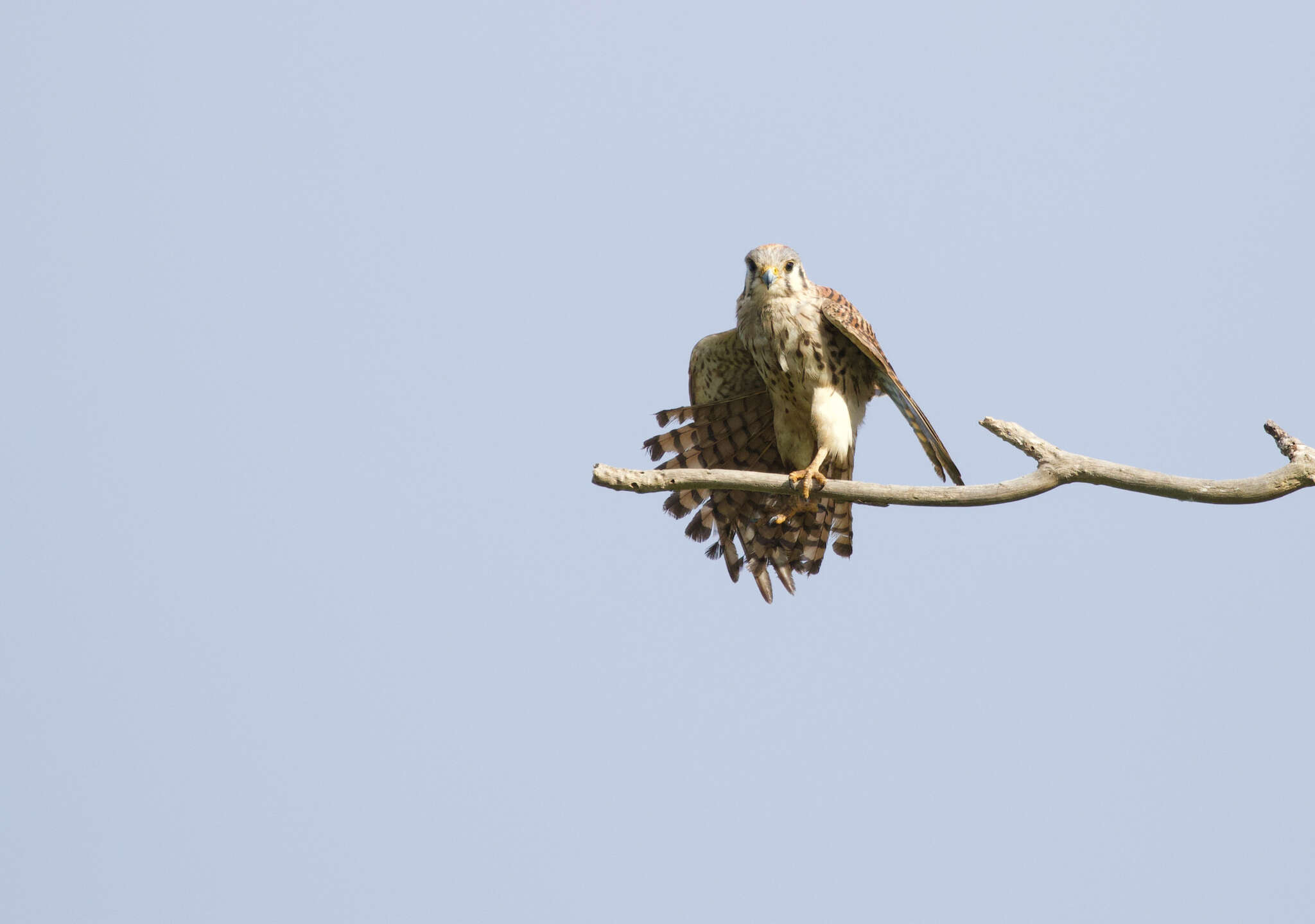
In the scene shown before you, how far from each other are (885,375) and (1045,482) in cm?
127

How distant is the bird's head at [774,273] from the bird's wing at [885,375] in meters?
0.17

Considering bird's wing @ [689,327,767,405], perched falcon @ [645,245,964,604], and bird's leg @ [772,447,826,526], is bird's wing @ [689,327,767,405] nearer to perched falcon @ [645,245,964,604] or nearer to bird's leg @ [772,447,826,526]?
perched falcon @ [645,245,964,604]

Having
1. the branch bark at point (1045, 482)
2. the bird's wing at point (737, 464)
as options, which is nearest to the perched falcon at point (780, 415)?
the bird's wing at point (737, 464)

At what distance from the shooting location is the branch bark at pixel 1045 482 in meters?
5.19

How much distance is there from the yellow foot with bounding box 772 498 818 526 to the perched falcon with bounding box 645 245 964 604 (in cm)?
1

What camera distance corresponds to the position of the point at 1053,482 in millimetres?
5258

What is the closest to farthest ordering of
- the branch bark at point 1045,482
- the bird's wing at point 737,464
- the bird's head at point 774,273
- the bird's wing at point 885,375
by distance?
1. the branch bark at point 1045,482
2. the bird's wing at point 885,375
3. the bird's head at point 774,273
4. the bird's wing at point 737,464

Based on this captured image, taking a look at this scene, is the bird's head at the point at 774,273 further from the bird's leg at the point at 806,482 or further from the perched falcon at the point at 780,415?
the bird's leg at the point at 806,482

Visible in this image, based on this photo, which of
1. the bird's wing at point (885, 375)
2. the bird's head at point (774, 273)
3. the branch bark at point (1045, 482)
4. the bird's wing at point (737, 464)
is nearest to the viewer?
the branch bark at point (1045, 482)

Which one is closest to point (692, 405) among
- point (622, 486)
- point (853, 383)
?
point (853, 383)

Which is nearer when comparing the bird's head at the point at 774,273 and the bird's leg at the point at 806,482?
the bird's leg at the point at 806,482

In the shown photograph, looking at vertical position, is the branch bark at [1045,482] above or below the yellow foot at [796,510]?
below

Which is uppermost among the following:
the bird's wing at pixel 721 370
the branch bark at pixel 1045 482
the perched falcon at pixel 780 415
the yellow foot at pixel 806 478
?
the bird's wing at pixel 721 370

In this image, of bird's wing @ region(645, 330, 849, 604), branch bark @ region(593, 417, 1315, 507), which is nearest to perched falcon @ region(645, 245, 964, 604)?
bird's wing @ region(645, 330, 849, 604)
